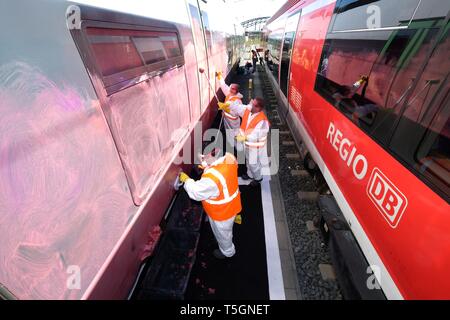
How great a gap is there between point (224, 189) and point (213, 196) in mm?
150

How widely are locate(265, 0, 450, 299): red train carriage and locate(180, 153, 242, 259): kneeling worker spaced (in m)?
1.33

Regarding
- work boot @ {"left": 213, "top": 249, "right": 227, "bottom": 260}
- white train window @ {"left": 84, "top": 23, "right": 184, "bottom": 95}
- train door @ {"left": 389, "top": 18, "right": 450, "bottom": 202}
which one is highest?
white train window @ {"left": 84, "top": 23, "right": 184, "bottom": 95}

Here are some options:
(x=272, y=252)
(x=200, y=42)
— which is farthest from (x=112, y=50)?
(x=200, y=42)

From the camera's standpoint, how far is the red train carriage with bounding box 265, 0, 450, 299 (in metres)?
1.53

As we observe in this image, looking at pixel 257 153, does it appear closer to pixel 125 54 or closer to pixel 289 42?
pixel 125 54

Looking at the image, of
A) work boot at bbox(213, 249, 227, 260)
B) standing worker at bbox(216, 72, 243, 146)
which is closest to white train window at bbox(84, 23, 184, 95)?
work boot at bbox(213, 249, 227, 260)

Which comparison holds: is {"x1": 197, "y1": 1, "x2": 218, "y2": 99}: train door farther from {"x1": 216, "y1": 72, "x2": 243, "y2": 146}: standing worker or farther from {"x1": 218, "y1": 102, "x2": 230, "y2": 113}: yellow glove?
{"x1": 218, "y1": 102, "x2": 230, "y2": 113}: yellow glove

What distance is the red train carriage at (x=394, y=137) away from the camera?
153 cm

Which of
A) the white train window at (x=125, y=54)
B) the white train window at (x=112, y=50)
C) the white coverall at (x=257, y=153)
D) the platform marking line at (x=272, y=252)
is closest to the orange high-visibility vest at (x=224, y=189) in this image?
the platform marking line at (x=272, y=252)

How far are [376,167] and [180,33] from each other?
3077 mm

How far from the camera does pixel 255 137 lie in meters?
4.23

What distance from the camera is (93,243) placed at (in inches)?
61.6

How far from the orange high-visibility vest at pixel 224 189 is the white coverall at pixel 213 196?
0.07m

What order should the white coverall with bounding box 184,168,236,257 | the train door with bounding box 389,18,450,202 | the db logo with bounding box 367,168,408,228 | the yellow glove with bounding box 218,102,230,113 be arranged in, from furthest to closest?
the yellow glove with bounding box 218,102,230,113 < the white coverall with bounding box 184,168,236,257 < the db logo with bounding box 367,168,408,228 < the train door with bounding box 389,18,450,202
